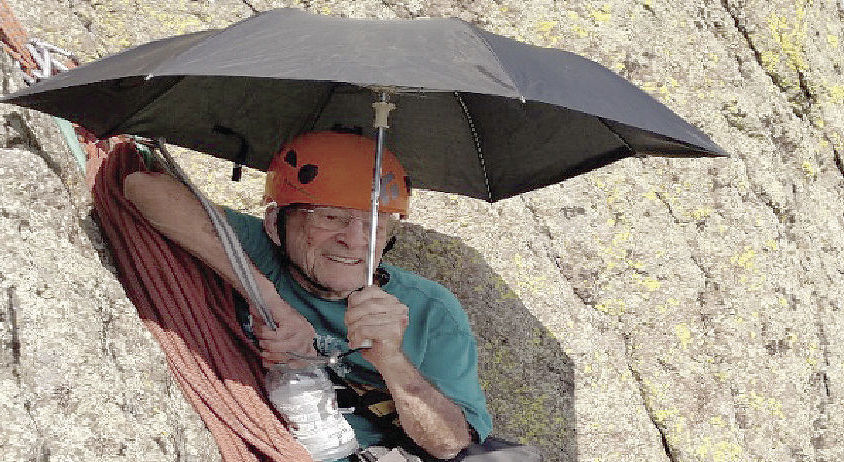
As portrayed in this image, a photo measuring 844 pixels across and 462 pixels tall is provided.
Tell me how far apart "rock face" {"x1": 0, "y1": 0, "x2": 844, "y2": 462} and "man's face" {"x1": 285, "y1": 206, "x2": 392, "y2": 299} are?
1516 millimetres

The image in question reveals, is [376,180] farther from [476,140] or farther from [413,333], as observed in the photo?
[476,140]

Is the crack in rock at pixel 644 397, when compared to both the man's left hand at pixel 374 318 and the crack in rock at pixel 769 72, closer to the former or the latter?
the crack in rock at pixel 769 72

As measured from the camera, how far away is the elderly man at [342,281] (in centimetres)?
416

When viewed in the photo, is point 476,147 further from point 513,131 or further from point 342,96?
point 342,96

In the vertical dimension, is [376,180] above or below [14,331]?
above

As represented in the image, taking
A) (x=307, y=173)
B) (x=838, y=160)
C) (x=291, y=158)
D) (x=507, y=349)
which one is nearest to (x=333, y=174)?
(x=307, y=173)

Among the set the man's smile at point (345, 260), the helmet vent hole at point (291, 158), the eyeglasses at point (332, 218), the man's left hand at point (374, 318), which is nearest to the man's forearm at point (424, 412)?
the man's left hand at point (374, 318)

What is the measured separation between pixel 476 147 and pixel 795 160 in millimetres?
2847

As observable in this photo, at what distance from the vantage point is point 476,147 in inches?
212

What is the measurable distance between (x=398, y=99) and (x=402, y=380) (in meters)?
1.65

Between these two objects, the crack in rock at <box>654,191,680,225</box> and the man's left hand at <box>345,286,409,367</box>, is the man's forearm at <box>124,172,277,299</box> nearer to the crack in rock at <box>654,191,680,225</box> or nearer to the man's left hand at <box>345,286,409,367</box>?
the man's left hand at <box>345,286,409,367</box>

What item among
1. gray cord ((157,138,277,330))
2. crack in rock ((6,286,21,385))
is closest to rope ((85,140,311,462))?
gray cord ((157,138,277,330))

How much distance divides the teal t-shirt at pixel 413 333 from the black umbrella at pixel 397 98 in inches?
24.2

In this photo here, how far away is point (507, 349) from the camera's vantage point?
19.6 feet
